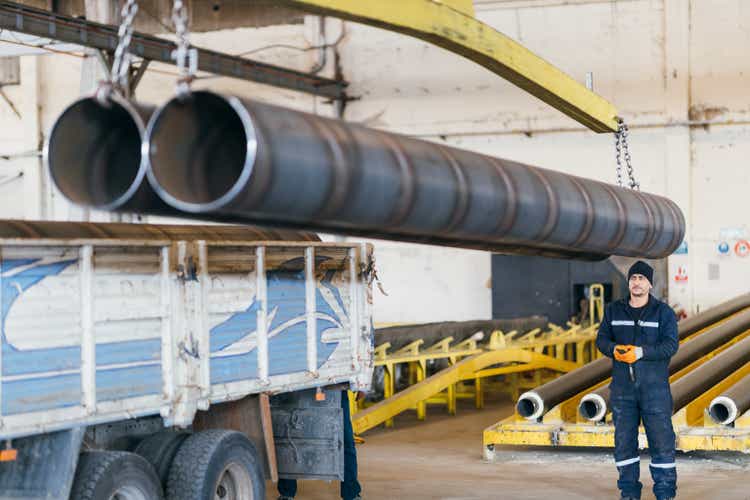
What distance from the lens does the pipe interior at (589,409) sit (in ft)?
32.4

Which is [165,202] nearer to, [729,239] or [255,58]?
[729,239]

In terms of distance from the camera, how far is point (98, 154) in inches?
160

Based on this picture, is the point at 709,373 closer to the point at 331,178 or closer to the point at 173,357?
the point at 173,357

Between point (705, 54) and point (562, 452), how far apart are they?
30.3ft

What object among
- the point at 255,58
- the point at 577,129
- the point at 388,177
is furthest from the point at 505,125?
the point at 388,177

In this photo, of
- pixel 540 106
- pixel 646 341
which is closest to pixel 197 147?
pixel 646 341

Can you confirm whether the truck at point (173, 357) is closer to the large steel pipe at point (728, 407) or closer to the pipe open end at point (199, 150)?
the pipe open end at point (199, 150)

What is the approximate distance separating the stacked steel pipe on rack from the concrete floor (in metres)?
3.71

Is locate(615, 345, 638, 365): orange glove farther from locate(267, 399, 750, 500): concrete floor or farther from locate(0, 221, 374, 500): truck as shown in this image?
locate(0, 221, 374, 500): truck

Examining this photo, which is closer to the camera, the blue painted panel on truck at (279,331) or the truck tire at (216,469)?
the truck tire at (216,469)

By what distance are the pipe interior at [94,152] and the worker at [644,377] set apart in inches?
160

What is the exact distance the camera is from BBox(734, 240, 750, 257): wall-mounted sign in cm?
1747

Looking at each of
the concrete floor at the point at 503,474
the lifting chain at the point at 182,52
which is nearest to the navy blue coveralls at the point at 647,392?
the concrete floor at the point at 503,474

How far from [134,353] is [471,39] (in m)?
2.46
